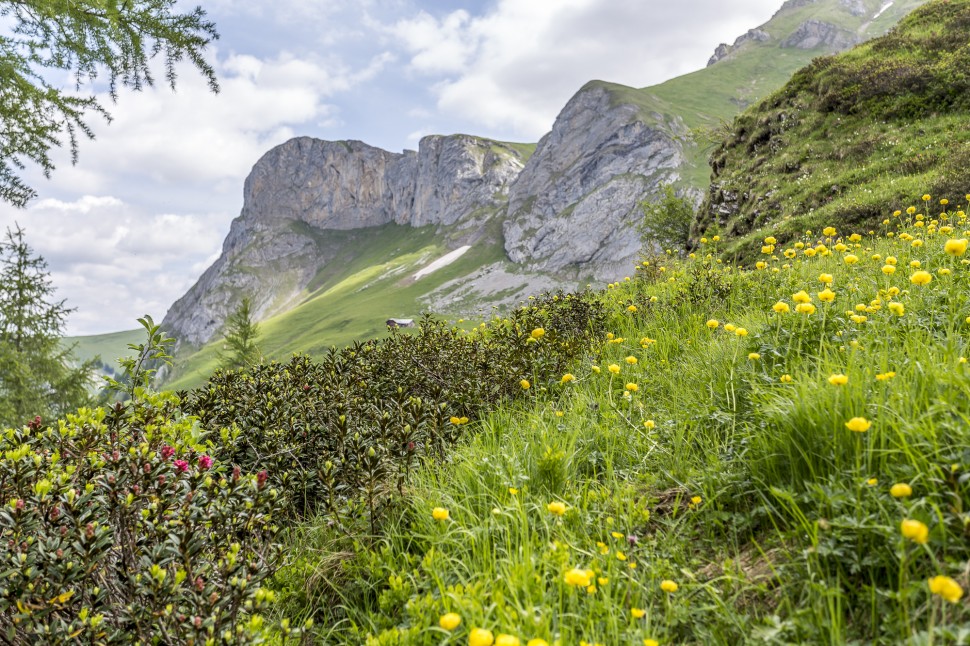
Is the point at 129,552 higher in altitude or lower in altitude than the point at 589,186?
lower

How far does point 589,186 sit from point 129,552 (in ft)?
557

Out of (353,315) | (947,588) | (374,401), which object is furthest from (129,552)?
(353,315)

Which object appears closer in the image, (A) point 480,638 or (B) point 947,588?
(B) point 947,588

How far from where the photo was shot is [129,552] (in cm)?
260

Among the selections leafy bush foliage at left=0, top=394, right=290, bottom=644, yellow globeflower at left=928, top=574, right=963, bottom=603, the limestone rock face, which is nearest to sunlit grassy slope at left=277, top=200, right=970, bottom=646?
yellow globeflower at left=928, top=574, right=963, bottom=603

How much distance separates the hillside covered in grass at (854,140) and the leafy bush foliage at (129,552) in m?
13.7

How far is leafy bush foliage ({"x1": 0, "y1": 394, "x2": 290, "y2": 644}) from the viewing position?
2199 millimetres

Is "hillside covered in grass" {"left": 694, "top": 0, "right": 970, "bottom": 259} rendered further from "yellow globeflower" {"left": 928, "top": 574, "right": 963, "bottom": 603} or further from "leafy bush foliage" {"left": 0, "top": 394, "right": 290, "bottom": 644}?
"leafy bush foliage" {"left": 0, "top": 394, "right": 290, "bottom": 644}

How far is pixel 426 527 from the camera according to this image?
119 inches

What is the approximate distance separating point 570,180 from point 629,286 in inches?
6606

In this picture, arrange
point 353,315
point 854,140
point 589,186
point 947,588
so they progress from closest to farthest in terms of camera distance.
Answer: point 947,588, point 854,140, point 589,186, point 353,315

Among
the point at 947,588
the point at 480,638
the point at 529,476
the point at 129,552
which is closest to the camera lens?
the point at 947,588

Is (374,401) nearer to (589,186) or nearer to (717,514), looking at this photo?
(717,514)

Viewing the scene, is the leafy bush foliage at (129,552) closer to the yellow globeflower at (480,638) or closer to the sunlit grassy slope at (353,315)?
the yellow globeflower at (480,638)
